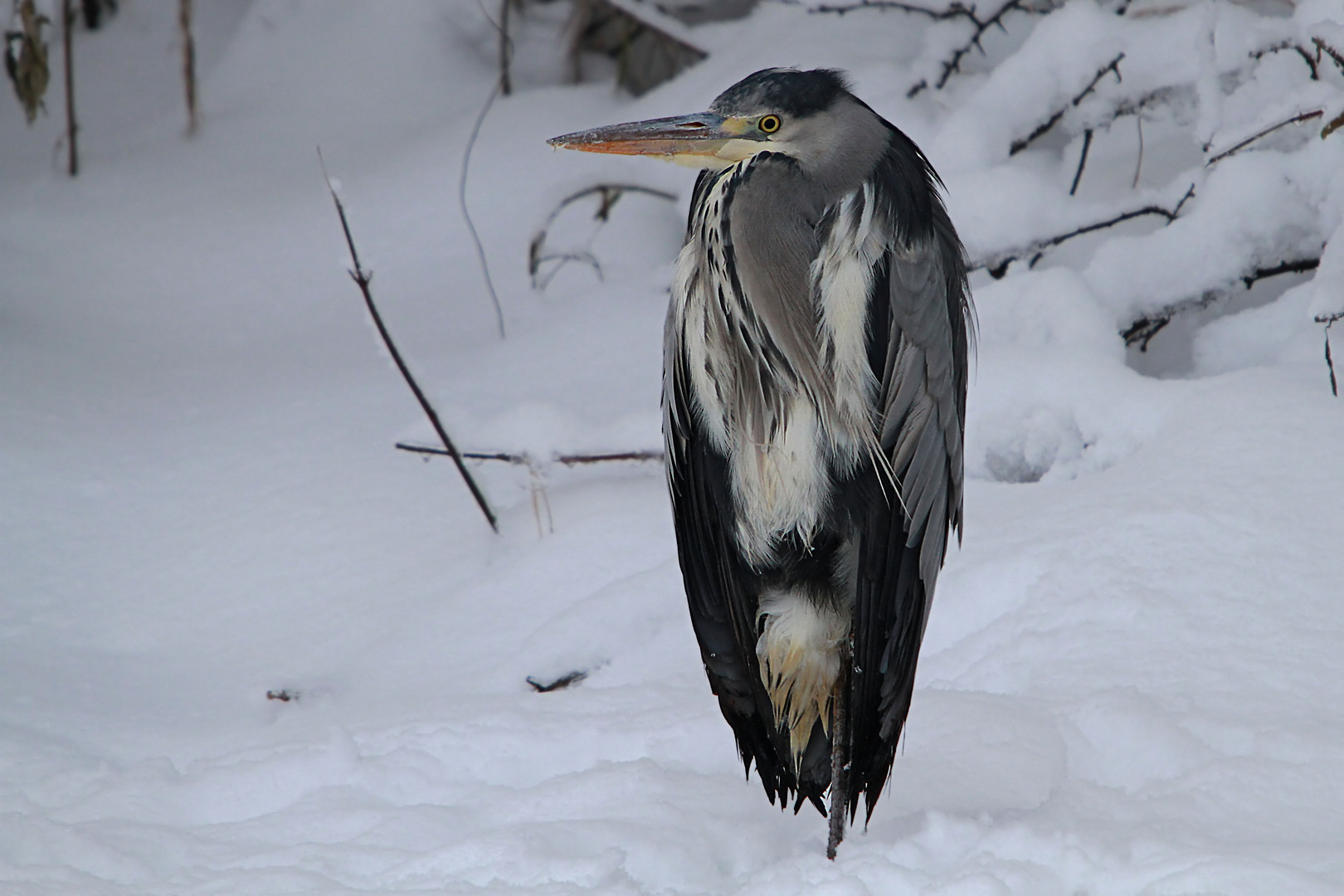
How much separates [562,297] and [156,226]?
60.2 inches

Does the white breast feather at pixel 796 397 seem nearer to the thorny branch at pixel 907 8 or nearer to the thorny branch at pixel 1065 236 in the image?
the thorny branch at pixel 1065 236

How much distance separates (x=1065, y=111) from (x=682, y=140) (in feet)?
7.03

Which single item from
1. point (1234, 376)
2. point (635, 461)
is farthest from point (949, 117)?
point (635, 461)

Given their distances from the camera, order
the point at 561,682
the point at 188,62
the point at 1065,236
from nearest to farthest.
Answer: the point at 561,682 → the point at 1065,236 → the point at 188,62

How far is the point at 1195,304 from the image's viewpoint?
10.1 feet

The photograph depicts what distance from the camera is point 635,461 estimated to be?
114 inches

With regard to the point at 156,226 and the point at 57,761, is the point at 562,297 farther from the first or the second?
the point at 57,761

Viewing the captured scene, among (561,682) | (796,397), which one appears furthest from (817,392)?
(561,682)

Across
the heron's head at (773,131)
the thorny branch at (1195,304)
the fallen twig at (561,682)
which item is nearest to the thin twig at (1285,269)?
the thorny branch at (1195,304)

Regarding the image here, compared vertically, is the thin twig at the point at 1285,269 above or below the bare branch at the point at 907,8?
below

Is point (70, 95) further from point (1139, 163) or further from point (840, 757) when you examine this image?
point (840, 757)

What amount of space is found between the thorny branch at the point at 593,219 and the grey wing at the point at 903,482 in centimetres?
199

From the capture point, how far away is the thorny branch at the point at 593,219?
366 centimetres

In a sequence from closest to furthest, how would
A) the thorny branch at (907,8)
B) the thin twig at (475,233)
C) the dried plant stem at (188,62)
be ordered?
the thin twig at (475,233)
the thorny branch at (907,8)
the dried plant stem at (188,62)
